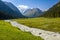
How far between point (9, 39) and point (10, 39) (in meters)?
0.22

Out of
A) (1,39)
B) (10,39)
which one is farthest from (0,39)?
(10,39)

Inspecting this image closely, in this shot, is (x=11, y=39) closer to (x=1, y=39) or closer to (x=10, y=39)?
(x=10, y=39)

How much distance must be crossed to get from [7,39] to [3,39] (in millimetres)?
725

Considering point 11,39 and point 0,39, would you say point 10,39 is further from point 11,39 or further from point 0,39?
point 0,39

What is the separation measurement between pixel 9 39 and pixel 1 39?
1.52m

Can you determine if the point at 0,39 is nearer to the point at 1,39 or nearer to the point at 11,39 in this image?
the point at 1,39

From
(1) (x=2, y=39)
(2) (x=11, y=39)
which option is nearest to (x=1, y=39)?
(1) (x=2, y=39)

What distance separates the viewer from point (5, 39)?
26.9 meters

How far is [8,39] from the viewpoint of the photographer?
27.3 metres

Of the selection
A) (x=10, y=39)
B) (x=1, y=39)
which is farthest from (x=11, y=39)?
(x=1, y=39)

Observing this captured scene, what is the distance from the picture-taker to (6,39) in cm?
2695

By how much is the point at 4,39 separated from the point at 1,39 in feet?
1.73

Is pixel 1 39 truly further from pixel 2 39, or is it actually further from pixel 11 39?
pixel 11 39

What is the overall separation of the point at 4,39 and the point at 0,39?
0.79 m
